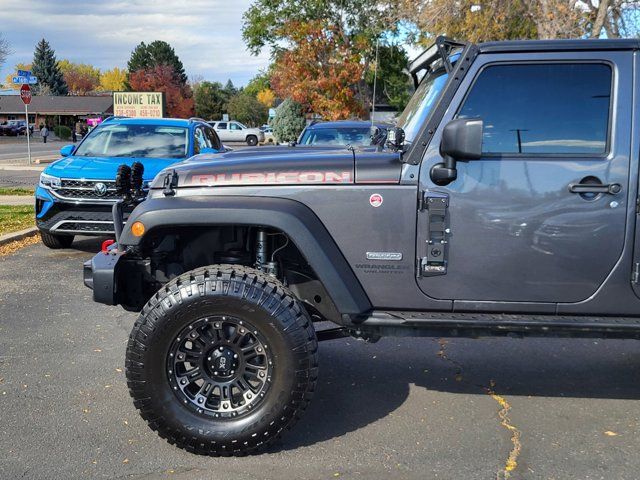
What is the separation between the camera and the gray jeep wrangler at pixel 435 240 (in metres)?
3.42

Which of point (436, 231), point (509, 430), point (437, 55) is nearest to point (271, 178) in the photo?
point (436, 231)

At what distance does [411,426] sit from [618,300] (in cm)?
136

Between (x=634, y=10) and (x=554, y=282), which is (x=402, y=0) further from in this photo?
(x=554, y=282)

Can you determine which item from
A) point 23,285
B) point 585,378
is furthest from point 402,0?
point 585,378

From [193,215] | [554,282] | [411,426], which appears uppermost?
[193,215]

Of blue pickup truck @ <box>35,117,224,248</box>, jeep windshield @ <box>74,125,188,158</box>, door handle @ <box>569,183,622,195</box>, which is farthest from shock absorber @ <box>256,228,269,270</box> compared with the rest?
jeep windshield @ <box>74,125,188,158</box>

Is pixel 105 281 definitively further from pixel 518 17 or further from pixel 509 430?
pixel 518 17

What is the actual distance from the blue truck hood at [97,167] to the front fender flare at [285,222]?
16.5 ft

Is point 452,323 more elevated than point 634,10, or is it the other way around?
point 634,10

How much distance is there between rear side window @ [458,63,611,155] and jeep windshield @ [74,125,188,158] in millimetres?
6327

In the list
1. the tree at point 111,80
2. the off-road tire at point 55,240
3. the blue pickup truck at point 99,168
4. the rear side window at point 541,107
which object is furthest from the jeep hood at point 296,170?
the tree at point 111,80

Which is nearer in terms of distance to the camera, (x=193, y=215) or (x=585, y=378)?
(x=193, y=215)

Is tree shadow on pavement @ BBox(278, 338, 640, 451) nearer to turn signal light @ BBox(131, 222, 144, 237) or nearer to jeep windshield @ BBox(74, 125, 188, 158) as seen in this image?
turn signal light @ BBox(131, 222, 144, 237)

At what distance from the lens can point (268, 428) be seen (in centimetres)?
346
